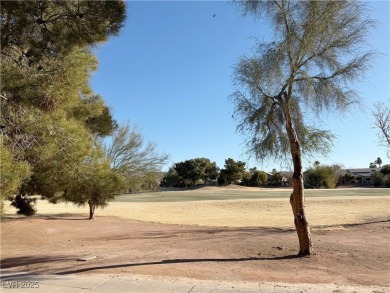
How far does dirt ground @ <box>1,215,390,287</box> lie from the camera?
9.06 m

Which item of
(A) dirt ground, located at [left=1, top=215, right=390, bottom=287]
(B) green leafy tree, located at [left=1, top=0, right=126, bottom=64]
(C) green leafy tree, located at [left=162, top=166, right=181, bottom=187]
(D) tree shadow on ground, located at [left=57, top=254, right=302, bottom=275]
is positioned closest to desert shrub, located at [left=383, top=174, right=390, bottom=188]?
(C) green leafy tree, located at [left=162, top=166, right=181, bottom=187]

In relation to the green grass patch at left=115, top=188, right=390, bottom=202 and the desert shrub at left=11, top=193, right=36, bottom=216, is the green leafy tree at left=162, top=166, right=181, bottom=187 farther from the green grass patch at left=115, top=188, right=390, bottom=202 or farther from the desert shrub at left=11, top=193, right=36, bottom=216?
the desert shrub at left=11, top=193, right=36, bottom=216

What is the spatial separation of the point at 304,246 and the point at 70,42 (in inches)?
340

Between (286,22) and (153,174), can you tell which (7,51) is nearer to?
(286,22)

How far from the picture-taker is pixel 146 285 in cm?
743

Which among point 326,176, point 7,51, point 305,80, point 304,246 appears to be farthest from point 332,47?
point 326,176

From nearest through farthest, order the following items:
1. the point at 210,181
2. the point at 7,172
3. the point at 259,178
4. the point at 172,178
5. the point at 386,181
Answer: the point at 7,172 → the point at 386,181 → the point at 259,178 → the point at 172,178 → the point at 210,181

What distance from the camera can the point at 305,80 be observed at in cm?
1236

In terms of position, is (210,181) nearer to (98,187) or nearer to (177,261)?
(98,187)

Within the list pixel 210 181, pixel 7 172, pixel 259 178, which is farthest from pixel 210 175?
pixel 7 172

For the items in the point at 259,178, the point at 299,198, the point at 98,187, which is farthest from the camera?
the point at 259,178

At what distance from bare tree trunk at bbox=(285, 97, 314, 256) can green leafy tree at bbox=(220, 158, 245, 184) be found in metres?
79.7

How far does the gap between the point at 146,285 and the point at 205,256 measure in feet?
14.5

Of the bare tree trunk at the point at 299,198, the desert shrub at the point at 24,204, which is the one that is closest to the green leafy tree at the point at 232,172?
the desert shrub at the point at 24,204
